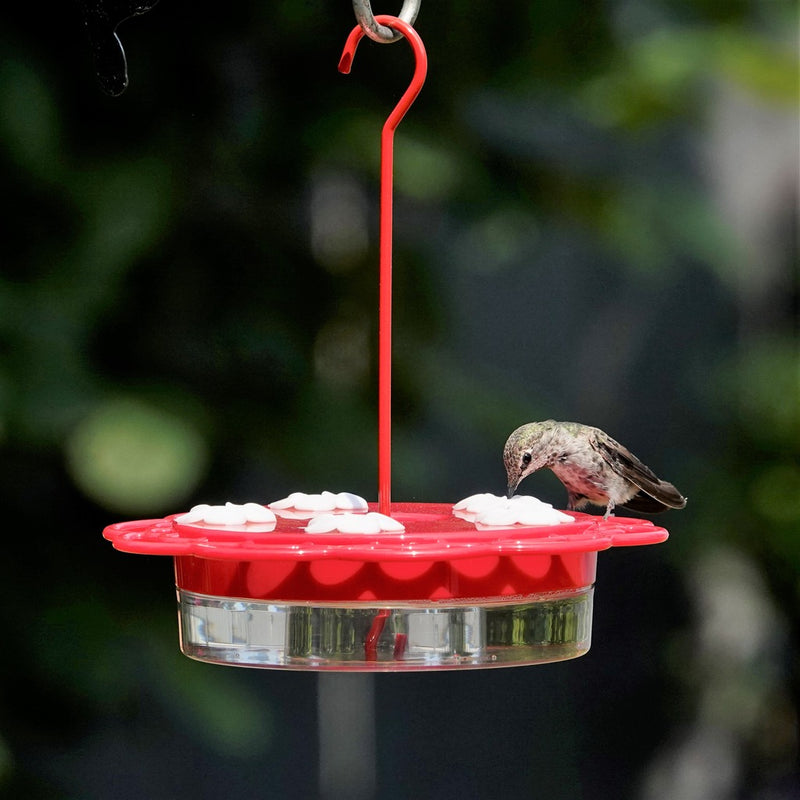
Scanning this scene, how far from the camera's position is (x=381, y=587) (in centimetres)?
84

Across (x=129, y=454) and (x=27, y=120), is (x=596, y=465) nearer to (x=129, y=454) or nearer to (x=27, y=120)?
(x=129, y=454)

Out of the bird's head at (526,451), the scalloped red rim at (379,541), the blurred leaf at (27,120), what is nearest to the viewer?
the scalloped red rim at (379,541)

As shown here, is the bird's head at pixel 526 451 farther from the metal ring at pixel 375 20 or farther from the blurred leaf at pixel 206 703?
the blurred leaf at pixel 206 703

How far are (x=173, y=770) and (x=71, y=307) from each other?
1.02 meters

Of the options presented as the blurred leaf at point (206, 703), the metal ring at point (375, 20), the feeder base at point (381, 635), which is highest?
the metal ring at point (375, 20)

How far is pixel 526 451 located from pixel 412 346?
817 millimetres

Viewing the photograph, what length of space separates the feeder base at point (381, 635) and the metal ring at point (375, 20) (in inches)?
18.3

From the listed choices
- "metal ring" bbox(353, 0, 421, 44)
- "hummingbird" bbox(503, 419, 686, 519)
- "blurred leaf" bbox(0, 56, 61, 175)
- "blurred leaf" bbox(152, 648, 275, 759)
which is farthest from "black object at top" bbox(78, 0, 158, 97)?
"blurred leaf" bbox(152, 648, 275, 759)

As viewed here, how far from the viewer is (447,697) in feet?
7.30

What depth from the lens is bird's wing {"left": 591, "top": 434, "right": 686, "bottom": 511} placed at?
123 cm

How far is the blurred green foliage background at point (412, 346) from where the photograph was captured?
1.71 metres

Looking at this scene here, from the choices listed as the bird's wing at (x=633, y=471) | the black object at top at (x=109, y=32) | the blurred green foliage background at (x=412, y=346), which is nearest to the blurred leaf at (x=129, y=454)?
the blurred green foliage background at (x=412, y=346)

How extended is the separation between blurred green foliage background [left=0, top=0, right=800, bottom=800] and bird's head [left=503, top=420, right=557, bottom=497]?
0.61 meters

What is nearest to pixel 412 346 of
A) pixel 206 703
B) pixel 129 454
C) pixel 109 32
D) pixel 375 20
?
pixel 129 454
